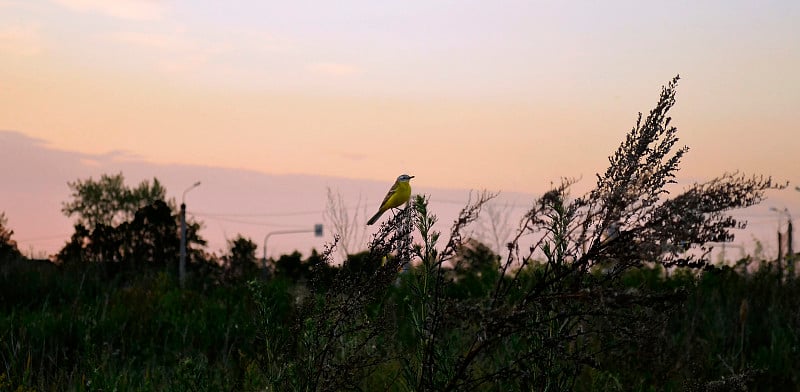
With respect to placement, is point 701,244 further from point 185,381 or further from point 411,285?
point 185,381

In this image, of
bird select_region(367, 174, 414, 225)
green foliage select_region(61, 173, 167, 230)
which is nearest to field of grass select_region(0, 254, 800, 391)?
bird select_region(367, 174, 414, 225)

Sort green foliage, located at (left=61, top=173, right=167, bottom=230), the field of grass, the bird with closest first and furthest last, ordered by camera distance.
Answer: the field of grass → the bird → green foliage, located at (left=61, top=173, right=167, bottom=230)

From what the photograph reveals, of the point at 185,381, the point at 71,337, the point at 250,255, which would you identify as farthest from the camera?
the point at 250,255

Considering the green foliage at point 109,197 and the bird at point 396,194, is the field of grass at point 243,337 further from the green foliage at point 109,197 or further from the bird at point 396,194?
the green foliage at point 109,197

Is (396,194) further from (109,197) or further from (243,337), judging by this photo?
(109,197)

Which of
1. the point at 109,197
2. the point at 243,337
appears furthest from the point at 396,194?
the point at 109,197

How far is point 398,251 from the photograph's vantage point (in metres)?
3.48

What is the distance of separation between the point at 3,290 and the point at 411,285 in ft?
45.5

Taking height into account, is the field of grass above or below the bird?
below

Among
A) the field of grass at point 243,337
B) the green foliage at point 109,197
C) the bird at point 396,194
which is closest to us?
the field of grass at point 243,337

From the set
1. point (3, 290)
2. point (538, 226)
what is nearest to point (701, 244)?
point (538, 226)

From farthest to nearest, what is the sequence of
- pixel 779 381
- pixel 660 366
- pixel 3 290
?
pixel 3 290 < pixel 779 381 < pixel 660 366

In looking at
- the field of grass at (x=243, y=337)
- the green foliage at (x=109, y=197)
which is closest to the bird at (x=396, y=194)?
the field of grass at (x=243, y=337)

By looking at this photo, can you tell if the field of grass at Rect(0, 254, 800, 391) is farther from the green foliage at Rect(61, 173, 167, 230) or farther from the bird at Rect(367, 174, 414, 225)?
the green foliage at Rect(61, 173, 167, 230)
